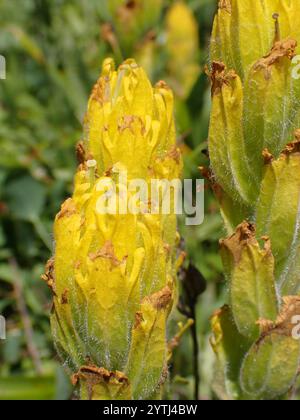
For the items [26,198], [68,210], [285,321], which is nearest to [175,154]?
[68,210]

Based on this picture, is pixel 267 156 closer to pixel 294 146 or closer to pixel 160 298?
pixel 294 146

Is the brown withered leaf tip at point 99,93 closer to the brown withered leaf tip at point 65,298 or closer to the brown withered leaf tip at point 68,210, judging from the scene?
the brown withered leaf tip at point 68,210

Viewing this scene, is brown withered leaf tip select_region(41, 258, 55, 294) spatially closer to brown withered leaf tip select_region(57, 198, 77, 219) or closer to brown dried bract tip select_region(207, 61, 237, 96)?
brown withered leaf tip select_region(57, 198, 77, 219)

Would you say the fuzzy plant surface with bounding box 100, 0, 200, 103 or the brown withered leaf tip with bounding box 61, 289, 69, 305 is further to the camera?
the fuzzy plant surface with bounding box 100, 0, 200, 103

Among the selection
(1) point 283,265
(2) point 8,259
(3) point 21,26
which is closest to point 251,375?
(1) point 283,265

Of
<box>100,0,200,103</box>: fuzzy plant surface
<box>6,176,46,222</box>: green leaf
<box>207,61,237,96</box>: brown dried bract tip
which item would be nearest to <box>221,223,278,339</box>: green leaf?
<box>207,61,237,96</box>: brown dried bract tip
